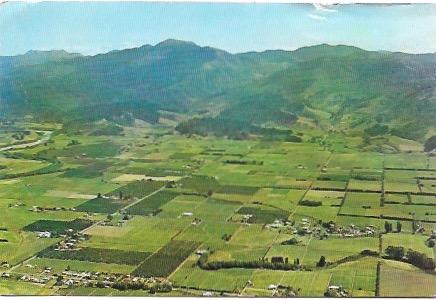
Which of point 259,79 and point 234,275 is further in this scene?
point 259,79

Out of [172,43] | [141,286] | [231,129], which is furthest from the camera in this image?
[231,129]

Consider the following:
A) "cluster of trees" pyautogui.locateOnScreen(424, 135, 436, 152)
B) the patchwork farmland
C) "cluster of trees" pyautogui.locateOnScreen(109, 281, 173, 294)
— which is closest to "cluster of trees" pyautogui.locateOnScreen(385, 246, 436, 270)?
the patchwork farmland

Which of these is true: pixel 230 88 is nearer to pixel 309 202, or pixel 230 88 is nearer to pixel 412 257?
pixel 309 202

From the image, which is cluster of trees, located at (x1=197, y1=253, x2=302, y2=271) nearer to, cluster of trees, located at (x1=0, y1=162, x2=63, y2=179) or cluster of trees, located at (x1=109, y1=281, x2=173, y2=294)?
cluster of trees, located at (x1=109, y1=281, x2=173, y2=294)

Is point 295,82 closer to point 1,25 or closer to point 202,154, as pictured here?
point 202,154

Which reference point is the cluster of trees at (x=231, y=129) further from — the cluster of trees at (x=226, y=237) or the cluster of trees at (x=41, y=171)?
the cluster of trees at (x=41, y=171)

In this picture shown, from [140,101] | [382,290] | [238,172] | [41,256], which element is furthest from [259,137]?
[41,256]

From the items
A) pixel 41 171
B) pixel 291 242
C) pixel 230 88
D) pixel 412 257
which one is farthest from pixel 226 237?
pixel 41 171
